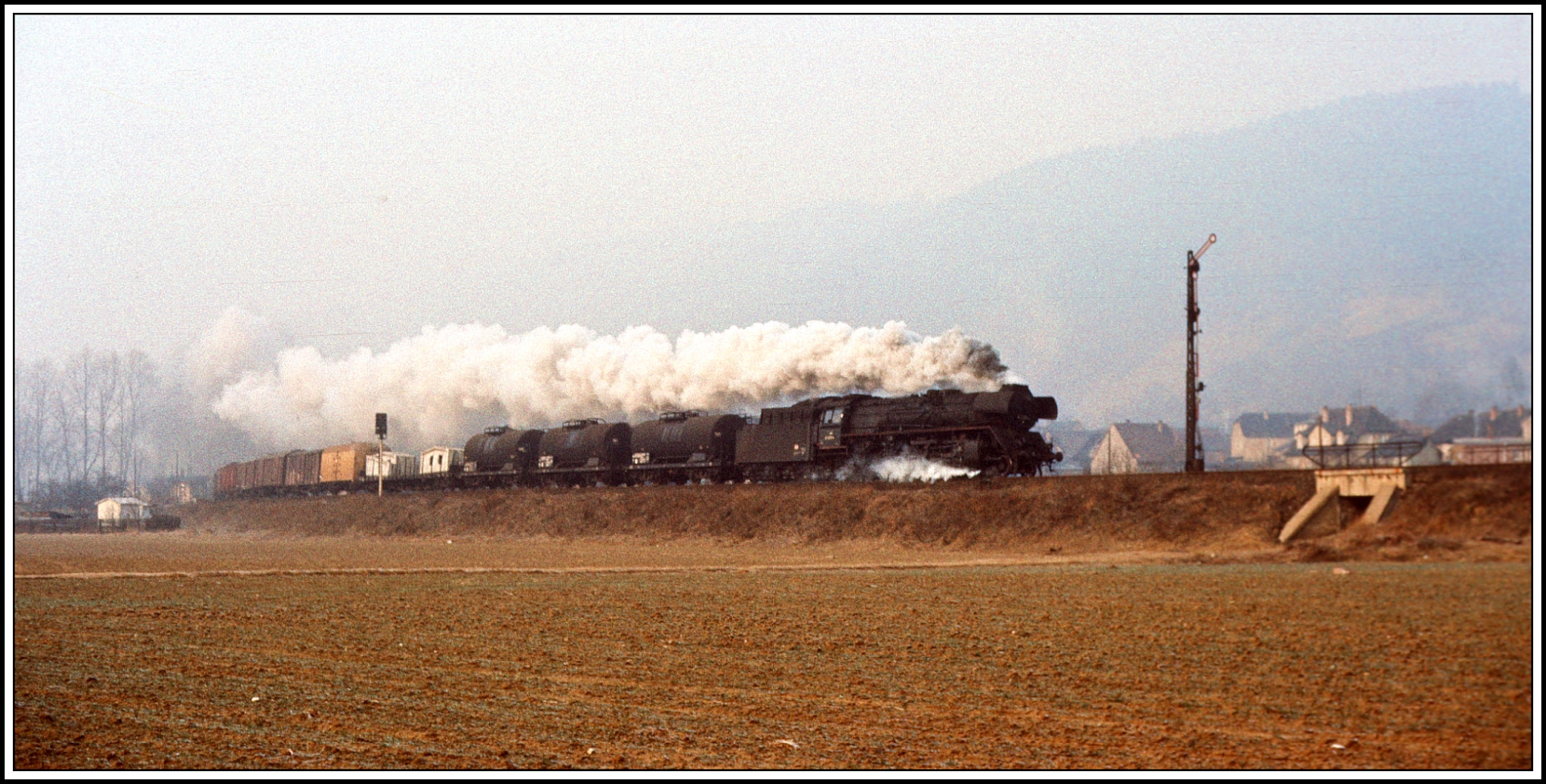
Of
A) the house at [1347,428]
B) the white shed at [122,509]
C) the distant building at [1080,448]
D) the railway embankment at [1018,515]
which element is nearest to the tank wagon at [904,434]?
the railway embankment at [1018,515]

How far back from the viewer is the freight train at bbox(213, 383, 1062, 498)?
4000 centimetres

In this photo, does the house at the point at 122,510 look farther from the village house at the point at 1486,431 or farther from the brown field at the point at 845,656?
the village house at the point at 1486,431

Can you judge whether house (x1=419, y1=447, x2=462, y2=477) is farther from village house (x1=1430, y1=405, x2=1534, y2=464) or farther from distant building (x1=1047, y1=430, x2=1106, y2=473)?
village house (x1=1430, y1=405, x2=1534, y2=464)

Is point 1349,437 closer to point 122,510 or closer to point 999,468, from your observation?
point 999,468

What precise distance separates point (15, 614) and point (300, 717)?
11.6 metres

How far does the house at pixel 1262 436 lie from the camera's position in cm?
1995

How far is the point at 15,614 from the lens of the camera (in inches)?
847

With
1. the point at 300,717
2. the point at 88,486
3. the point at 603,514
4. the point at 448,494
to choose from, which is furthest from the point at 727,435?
the point at 300,717

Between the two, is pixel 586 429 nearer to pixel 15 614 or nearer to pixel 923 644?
pixel 15 614

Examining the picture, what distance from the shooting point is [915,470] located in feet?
136

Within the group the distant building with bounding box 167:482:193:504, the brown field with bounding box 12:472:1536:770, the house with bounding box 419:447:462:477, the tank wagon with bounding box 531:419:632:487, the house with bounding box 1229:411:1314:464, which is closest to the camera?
the brown field with bounding box 12:472:1536:770

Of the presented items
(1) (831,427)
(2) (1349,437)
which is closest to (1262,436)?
(2) (1349,437)

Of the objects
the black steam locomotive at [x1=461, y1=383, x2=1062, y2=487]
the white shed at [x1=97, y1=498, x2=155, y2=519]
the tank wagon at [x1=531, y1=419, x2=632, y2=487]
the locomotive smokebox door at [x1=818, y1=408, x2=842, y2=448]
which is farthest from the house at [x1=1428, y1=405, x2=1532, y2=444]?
the white shed at [x1=97, y1=498, x2=155, y2=519]

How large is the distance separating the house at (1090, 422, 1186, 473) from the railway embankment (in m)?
4.35
